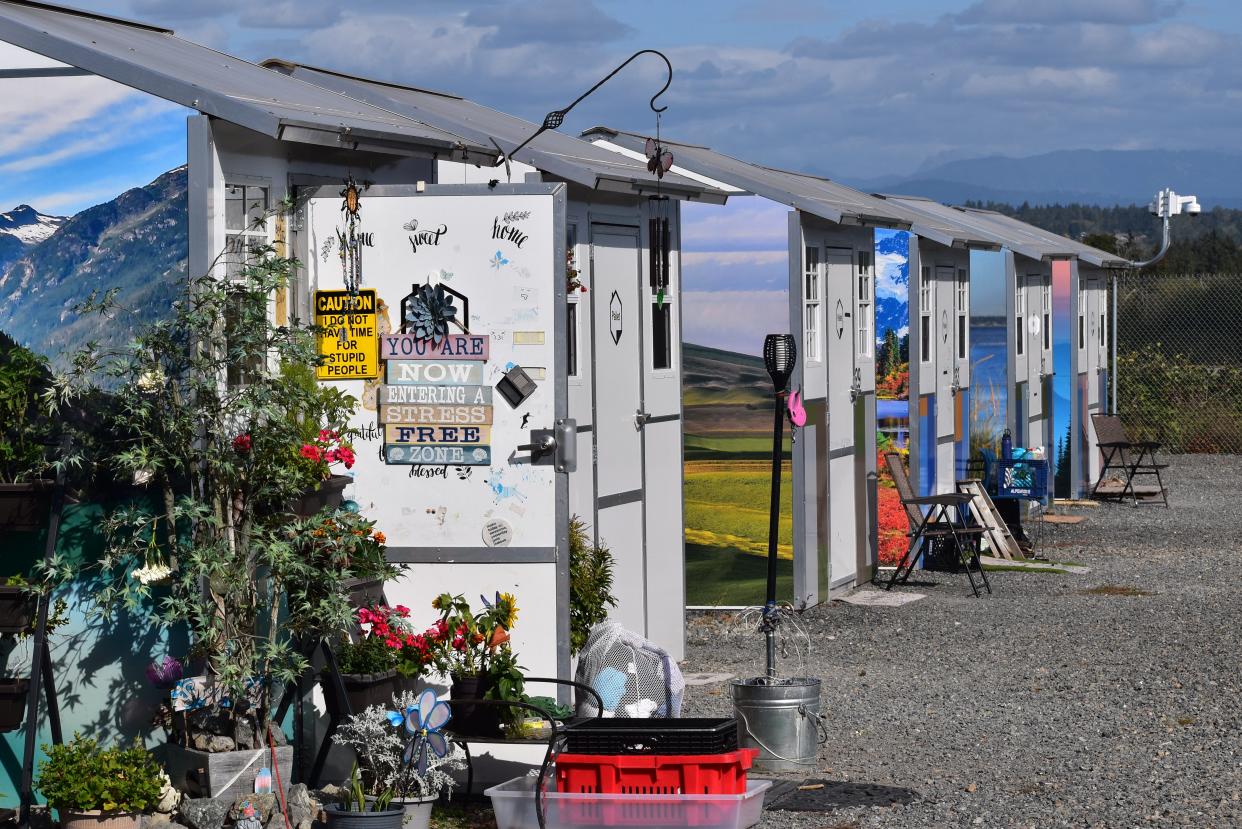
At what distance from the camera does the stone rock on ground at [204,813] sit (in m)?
5.56

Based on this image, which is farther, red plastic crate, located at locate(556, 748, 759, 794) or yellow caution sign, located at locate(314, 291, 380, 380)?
yellow caution sign, located at locate(314, 291, 380, 380)

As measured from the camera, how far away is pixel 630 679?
701 centimetres

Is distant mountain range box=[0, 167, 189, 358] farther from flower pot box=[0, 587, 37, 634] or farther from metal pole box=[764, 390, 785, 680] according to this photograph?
metal pole box=[764, 390, 785, 680]

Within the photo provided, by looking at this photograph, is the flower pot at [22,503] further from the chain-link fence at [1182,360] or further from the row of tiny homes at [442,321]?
the chain-link fence at [1182,360]

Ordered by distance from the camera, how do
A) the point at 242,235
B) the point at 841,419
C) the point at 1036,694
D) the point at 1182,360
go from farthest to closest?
the point at 1182,360 < the point at 841,419 < the point at 1036,694 < the point at 242,235

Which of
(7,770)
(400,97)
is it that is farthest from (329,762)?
(400,97)

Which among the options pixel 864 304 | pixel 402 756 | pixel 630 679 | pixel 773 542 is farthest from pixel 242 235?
pixel 864 304

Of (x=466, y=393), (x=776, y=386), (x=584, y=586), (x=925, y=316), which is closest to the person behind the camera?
(x=466, y=393)

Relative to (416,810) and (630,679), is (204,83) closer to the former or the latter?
(416,810)

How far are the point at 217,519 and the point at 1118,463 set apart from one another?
1816 centimetres

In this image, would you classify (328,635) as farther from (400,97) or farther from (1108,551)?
(1108,551)

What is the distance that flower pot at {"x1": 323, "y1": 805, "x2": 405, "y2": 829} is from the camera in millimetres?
5434

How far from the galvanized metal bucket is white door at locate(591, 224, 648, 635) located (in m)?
1.94

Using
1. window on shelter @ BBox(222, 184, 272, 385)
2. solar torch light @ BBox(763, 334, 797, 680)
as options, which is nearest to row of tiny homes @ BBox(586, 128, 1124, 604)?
solar torch light @ BBox(763, 334, 797, 680)
